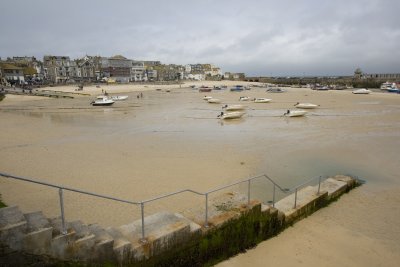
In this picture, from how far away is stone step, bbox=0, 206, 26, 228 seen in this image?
4414 millimetres

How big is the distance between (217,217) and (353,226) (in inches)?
184

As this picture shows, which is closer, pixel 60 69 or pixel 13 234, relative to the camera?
pixel 13 234

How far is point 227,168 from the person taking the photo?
13945 mm

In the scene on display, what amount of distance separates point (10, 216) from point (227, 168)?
10382mm

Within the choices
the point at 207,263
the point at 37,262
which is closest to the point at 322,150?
the point at 207,263

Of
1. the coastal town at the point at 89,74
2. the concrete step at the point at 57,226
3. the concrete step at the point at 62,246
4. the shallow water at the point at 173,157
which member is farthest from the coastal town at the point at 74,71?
the concrete step at the point at 62,246

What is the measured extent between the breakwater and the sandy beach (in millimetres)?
473

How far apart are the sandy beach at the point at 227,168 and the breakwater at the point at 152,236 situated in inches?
18.6

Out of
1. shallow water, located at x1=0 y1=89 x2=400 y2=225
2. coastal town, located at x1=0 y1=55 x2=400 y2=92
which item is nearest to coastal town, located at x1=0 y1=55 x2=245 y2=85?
coastal town, located at x1=0 y1=55 x2=400 y2=92

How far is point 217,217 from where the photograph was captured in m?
7.09

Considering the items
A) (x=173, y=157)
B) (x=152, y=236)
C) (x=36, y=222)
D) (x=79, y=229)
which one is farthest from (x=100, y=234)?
(x=173, y=157)

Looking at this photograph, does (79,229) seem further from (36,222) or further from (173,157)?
(173,157)

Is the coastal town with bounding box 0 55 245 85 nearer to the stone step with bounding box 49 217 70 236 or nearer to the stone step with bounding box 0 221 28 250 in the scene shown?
the stone step with bounding box 49 217 70 236

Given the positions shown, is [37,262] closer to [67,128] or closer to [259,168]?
[259,168]
